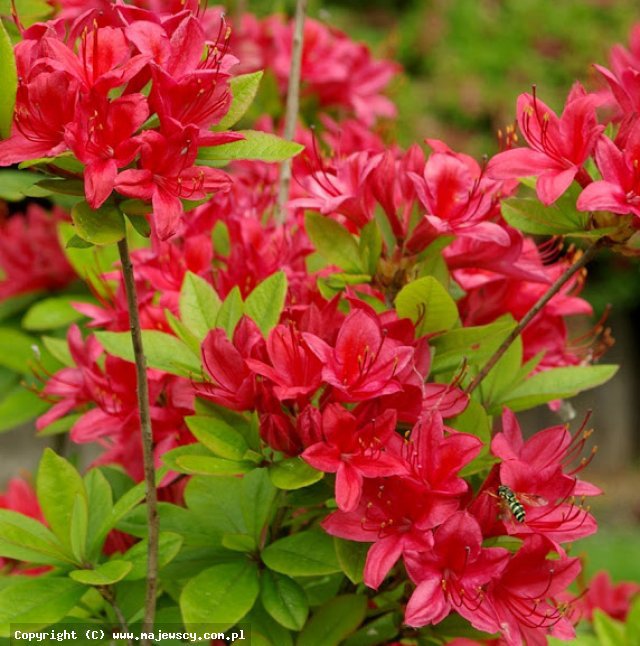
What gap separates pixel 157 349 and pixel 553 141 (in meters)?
0.43

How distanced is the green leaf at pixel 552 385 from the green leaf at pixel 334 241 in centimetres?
22

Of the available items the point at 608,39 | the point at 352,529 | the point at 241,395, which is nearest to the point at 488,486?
the point at 352,529

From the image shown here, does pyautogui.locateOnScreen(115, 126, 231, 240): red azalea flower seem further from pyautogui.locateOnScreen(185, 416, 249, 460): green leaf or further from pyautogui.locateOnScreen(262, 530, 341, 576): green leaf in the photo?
pyautogui.locateOnScreen(262, 530, 341, 576): green leaf

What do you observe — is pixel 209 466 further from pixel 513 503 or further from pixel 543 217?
pixel 543 217

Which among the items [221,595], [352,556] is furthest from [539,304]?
[221,595]

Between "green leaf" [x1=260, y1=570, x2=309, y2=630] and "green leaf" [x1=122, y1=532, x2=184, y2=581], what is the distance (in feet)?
0.30

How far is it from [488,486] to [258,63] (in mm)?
1075

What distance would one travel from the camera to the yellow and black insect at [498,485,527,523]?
0.93 metres

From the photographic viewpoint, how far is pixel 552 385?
1142 mm

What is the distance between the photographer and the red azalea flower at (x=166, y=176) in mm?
855

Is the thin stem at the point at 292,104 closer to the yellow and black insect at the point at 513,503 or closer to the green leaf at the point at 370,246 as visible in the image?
the green leaf at the point at 370,246

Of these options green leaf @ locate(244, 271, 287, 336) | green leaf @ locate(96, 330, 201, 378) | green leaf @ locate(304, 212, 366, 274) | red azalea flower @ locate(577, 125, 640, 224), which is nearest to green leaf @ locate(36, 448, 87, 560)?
green leaf @ locate(96, 330, 201, 378)

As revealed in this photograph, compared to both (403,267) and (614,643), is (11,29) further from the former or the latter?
(614,643)

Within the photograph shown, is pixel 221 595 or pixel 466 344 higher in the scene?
pixel 466 344
